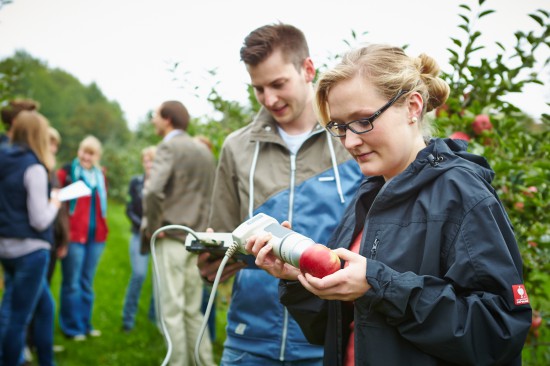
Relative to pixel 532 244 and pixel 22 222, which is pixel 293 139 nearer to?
pixel 532 244

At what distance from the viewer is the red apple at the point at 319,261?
4.68ft

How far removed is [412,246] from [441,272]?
4.0 inches

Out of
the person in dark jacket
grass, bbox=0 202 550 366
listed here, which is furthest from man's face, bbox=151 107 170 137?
the person in dark jacket

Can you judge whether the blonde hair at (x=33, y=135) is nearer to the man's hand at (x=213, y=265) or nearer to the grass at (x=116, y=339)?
the grass at (x=116, y=339)

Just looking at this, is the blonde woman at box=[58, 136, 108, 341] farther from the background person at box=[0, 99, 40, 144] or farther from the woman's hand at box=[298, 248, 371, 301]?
the woman's hand at box=[298, 248, 371, 301]

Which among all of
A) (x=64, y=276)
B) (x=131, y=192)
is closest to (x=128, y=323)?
(x=64, y=276)

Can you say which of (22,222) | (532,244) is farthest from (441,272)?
(22,222)

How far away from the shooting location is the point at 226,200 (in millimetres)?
2676

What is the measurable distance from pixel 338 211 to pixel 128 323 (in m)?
4.82

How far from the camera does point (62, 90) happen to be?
7319cm

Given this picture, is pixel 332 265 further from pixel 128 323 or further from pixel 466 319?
pixel 128 323

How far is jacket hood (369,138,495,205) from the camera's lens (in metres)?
1.50

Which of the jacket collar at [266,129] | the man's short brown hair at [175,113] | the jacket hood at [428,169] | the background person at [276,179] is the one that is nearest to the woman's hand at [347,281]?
the jacket hood at [428,169]

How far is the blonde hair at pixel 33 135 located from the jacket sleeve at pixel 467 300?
11.4 feet
